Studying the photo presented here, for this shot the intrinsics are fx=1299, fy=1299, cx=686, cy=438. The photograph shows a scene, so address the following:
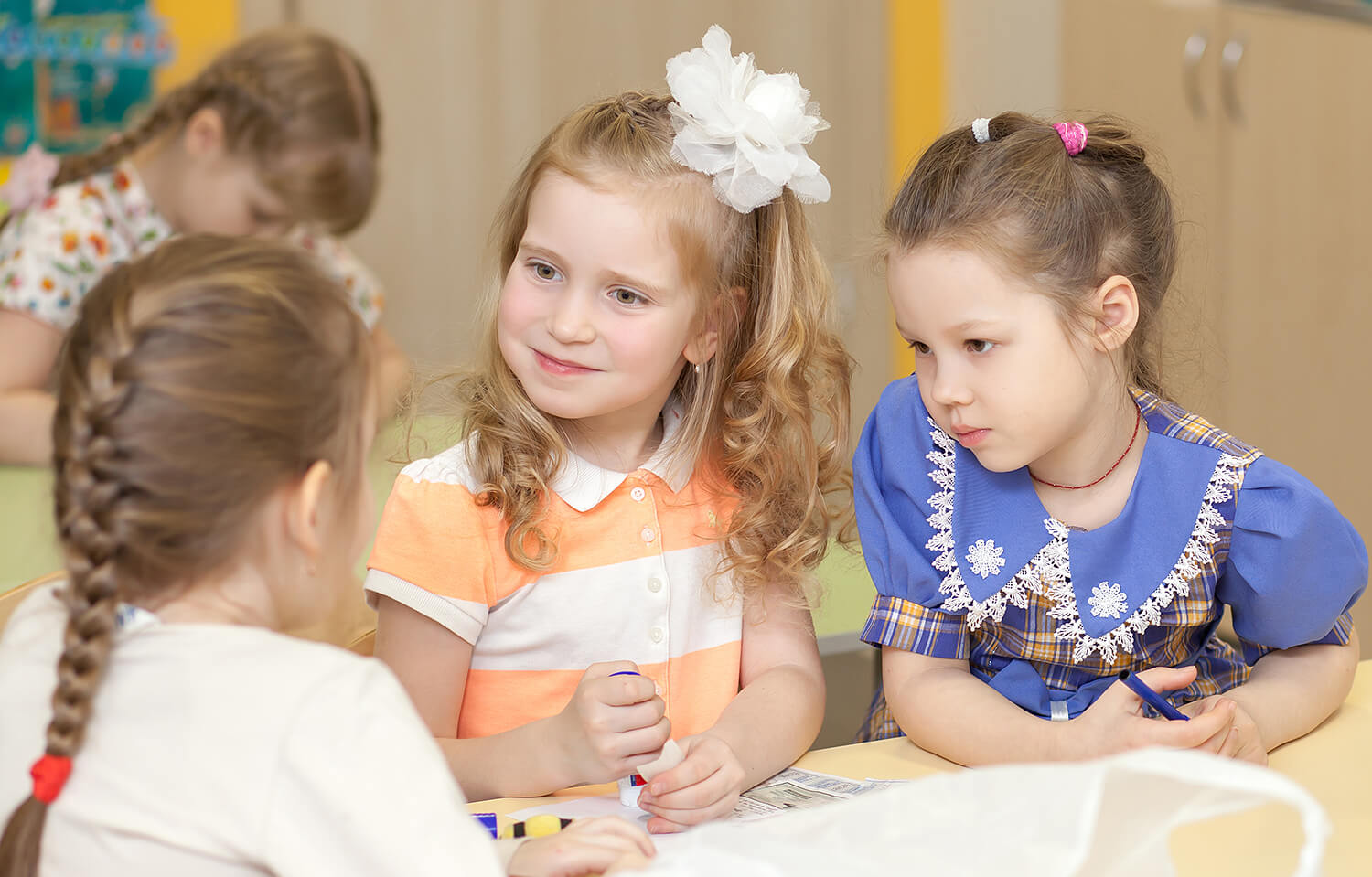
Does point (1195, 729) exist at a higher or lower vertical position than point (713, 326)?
lower

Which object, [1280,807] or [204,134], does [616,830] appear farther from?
[204,134]

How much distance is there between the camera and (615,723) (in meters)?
0.88

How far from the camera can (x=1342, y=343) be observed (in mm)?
2438

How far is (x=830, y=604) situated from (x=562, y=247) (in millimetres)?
554

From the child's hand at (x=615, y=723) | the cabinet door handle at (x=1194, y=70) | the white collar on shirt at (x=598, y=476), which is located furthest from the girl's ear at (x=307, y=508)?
the cabinet door handle at (x=1194, y=70)

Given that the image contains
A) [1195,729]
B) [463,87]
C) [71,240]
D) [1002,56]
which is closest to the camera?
[1195,729]

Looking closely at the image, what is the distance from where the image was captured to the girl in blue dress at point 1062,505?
0.97 m

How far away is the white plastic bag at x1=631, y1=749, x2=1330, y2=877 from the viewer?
56cm

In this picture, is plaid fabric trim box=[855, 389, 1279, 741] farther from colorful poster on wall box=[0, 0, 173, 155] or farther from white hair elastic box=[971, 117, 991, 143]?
colorful poster on wall box=[0, 0, 173, 155]

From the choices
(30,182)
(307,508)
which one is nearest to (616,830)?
(307,508)

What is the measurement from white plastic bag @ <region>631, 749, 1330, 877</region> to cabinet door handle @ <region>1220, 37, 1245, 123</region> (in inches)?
84.1

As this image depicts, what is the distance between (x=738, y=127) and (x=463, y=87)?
185 centimetres

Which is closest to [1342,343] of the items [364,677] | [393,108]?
[393,108]

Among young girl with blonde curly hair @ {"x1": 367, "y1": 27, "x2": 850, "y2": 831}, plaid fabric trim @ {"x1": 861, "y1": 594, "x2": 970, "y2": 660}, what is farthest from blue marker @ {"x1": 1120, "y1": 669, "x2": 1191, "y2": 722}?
young girl with blonde curly hair @ {"x1": 367, "y1": 27, "x2": 850, "y2": 831}
